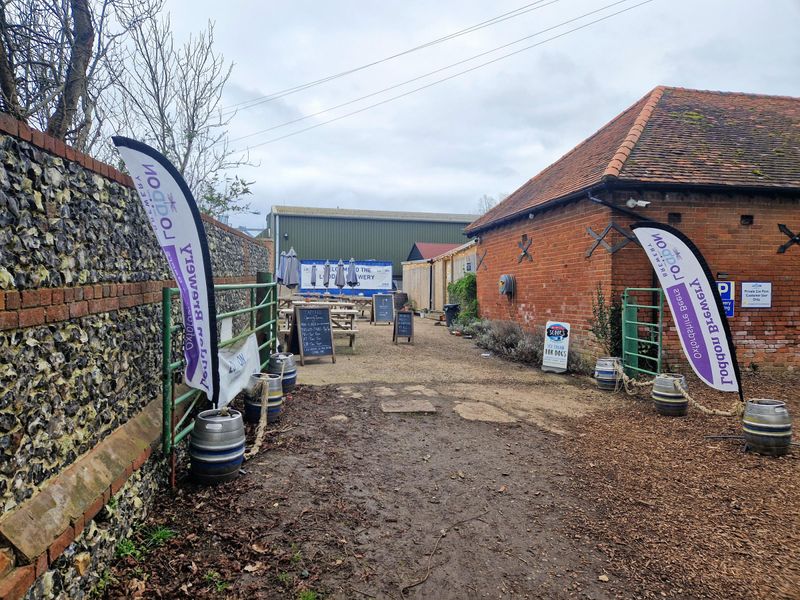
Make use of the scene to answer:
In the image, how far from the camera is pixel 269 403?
5.28 metres

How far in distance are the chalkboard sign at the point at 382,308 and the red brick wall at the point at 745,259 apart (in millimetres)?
8941

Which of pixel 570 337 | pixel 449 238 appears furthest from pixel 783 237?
pixel 449 238

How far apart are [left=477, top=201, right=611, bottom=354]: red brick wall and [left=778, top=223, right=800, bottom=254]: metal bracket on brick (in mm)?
3114

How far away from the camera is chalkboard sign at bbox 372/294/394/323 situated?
1593cm

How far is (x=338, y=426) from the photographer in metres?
5.42

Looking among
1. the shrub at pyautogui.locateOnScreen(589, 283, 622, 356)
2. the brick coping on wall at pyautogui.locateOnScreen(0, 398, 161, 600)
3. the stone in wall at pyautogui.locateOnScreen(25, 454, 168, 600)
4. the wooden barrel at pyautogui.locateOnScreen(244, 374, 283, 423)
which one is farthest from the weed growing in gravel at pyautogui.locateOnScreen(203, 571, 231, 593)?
the shrub at pyautogui.locateOnScreen(589, 283, 622, 356)

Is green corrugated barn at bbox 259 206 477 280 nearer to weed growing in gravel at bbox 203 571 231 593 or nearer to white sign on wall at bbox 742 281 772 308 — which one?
white sign on wall at bbox 742 281 772 308

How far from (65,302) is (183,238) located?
3.11 feet

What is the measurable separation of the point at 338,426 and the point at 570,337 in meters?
5.58

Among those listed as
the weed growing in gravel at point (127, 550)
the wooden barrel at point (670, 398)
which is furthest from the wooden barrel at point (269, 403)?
the wooden barrel at point (670, 398)

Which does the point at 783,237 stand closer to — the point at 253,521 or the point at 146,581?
the point at 253,521

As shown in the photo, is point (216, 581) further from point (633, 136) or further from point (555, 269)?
point (633, 136)

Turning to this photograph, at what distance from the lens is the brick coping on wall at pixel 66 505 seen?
186 centimetres

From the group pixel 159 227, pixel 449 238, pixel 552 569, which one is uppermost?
pixel 449 238
